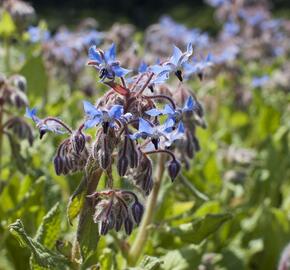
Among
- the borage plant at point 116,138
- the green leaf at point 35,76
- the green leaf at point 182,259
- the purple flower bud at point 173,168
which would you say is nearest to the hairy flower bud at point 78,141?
the borage plant at point 116,138

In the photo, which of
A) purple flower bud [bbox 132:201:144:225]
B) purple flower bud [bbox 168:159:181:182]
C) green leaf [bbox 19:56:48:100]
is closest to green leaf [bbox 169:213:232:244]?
purple flower bud [bbox 168:159:181:182]

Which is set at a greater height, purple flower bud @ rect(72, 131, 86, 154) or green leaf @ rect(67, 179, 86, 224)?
purple flower bud @ rect(72, 131, 86, 154)

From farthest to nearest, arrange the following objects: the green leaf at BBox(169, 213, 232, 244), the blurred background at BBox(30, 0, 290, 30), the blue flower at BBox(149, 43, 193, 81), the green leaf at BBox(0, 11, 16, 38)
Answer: the blurred background at BBox(30, 0, 290, 30) < the green leaf at BBox(0, 11, 16, 38) < the green leaf at BBox(169, 213, 232, 244) < the blue flower at BBox(149, 43, 193, 81)

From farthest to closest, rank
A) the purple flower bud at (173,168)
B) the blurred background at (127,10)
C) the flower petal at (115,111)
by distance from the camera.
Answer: the blurred background at (127,10), the purple flower bud at (173,168), the flower petal at (115,111)

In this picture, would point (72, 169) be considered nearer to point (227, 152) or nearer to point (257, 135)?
point (227, 152)

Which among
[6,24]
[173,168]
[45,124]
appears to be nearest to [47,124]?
[45,124]

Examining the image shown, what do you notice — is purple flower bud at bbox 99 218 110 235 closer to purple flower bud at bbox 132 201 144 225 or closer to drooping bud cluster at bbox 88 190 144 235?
drooping bud cluster at bbox 88 190 144 235

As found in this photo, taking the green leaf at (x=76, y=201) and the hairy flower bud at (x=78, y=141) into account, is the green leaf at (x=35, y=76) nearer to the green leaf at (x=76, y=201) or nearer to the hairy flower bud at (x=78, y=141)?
the green leaf at (x=76, y=201)

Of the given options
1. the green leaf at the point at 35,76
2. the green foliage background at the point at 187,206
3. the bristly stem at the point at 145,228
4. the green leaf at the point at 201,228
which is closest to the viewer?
the green foliage background at the point at 187,206
